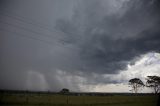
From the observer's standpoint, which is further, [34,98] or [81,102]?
[81,102]

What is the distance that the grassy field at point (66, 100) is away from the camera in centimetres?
1335

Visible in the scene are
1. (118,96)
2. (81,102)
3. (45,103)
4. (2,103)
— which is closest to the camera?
(2,103)

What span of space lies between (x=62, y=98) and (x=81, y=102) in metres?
2.81

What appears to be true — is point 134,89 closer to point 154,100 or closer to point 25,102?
point 154,100

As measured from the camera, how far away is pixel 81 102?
18688 millimetres

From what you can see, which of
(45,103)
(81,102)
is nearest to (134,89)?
(81,102)

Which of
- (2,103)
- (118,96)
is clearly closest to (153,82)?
(118,96)

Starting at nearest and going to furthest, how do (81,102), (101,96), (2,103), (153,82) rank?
(2,103), (81,102), (101,96), (153,82)

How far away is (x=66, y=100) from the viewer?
677 inches

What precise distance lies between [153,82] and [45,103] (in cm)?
4569

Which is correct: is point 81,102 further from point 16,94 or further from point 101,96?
point 16,94

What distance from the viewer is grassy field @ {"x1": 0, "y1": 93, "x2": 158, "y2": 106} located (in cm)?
1335

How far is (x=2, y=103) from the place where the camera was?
13.0 meters

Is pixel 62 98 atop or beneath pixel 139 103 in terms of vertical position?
atop
